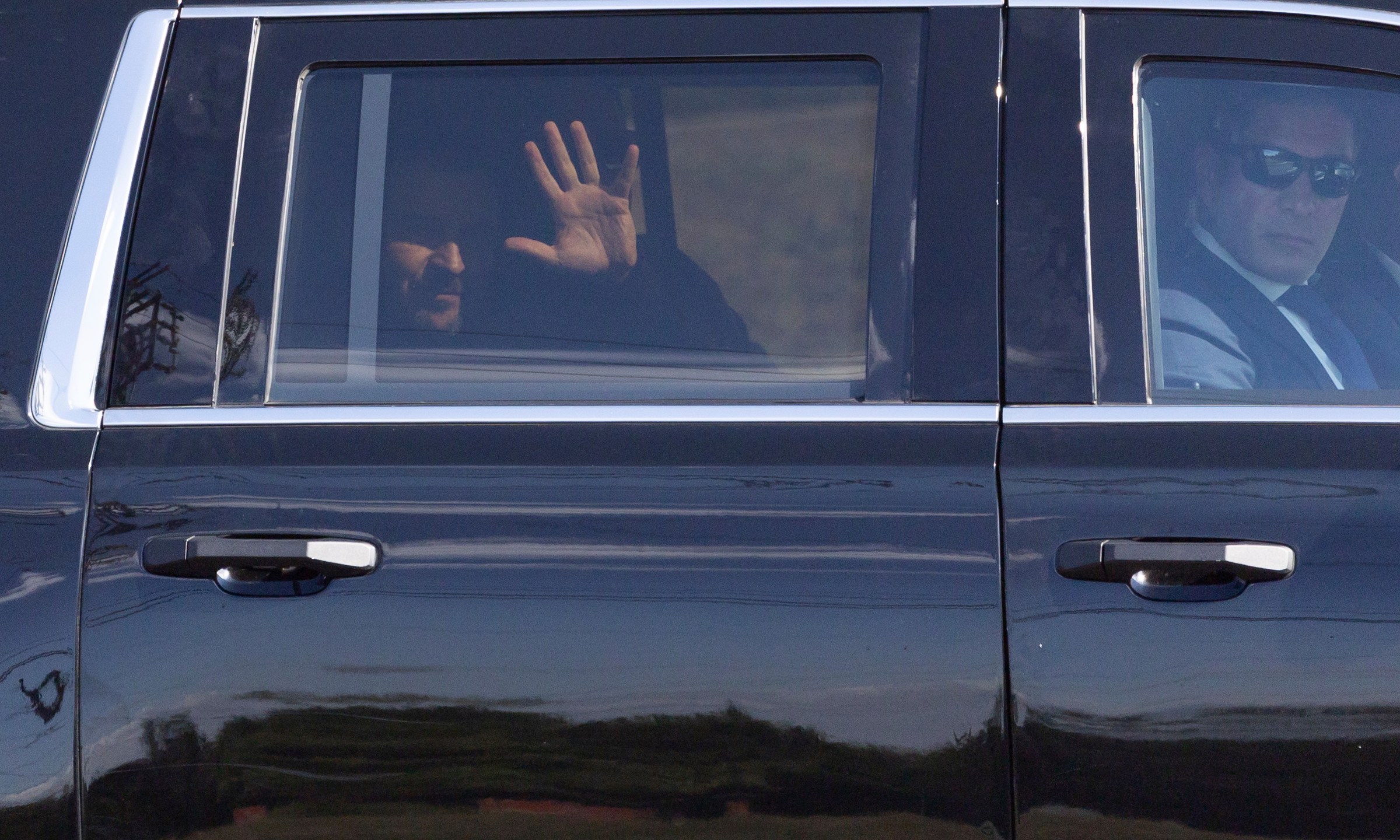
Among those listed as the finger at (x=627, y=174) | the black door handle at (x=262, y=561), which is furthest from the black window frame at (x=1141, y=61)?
the black door handle at (x=262, y=561)

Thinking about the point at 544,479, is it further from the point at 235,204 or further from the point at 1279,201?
the point at 1279,201

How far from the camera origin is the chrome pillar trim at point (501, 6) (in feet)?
5.61

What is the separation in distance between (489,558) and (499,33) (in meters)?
0.73

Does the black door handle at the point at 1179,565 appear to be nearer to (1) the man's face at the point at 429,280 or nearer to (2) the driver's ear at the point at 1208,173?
(2) the driver's ear at the point at 1208,173

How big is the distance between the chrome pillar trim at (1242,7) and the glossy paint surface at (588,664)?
60 cm

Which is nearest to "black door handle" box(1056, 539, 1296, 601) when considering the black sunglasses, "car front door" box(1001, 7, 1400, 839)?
"car front door" box(1001, 7, 1400, 839)

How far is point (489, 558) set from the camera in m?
1.54

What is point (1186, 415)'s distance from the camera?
1.59 metres

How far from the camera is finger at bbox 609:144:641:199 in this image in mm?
1753

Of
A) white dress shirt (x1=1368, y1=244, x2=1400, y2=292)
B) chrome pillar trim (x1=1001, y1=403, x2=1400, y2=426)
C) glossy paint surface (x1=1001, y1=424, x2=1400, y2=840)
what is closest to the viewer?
glossy paint surface (x1=1001, y1=424, x2=1400, y2=840)

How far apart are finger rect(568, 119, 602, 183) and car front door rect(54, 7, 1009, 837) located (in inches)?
0.9

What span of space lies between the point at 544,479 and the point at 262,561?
0.35 m

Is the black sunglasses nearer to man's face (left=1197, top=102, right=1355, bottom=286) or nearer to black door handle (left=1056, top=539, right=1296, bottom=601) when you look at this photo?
man's face (left=1197, top=102, right=1355, bottom=286)

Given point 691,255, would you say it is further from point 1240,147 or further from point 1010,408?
point 1240,147
